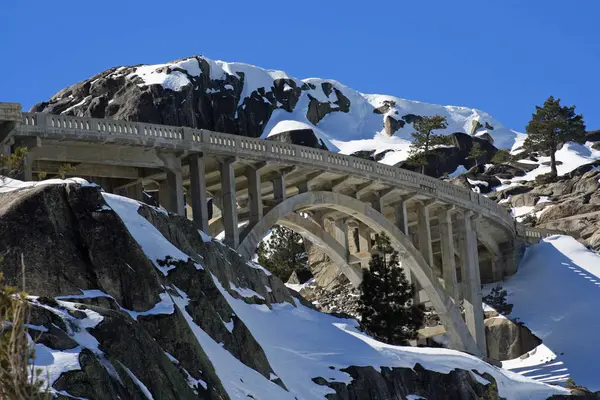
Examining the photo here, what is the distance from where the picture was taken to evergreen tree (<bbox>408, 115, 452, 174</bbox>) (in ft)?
431

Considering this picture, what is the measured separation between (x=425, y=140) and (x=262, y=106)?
994 inches

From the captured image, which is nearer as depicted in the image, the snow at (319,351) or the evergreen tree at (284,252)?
the snow at (319,351)

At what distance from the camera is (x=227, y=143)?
55.7 metres

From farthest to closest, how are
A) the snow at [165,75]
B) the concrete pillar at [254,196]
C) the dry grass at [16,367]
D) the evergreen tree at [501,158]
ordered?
the evergreen tree at [501,158] → the snow at [165,75] → the concrete pillar at [254,196] → the dry grass at [16,367]

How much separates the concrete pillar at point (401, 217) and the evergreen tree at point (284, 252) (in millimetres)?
20320

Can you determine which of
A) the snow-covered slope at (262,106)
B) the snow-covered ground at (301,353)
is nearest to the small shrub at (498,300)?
the snow-covered ground at (301,353)

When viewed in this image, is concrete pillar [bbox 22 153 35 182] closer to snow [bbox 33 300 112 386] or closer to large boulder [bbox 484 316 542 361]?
snow [bbox 33 300 112 386]

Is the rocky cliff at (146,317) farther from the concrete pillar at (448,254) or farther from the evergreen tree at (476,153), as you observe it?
the evergreen tree at (476,153)

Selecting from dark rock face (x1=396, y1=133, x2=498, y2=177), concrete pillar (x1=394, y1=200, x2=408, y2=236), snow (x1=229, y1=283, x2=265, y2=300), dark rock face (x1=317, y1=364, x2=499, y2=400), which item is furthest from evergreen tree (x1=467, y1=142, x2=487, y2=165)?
snow (x1=229, y1=283, x2=265, y2=300)

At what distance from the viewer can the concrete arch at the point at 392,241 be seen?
57472mm

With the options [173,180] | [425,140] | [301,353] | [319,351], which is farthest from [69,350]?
[425,140]

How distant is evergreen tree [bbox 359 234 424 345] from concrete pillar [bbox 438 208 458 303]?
1590 centimetres

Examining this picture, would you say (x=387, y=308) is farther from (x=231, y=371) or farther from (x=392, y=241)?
(x=231, y=371)

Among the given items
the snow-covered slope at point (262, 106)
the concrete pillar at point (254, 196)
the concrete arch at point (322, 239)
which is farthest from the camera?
the snow-covered slope at point (262, 106)
